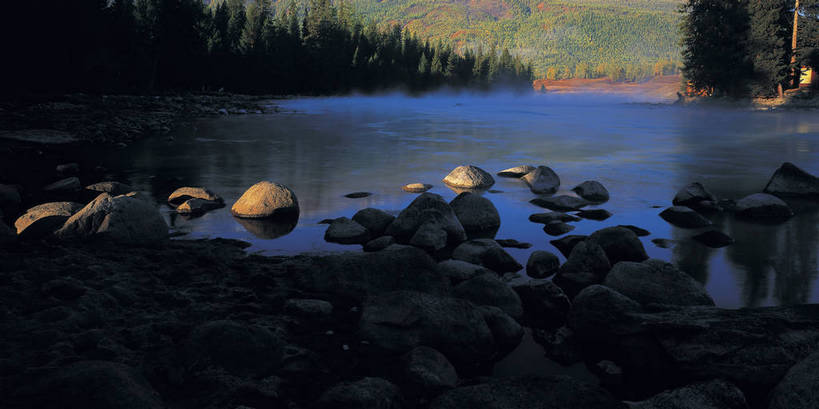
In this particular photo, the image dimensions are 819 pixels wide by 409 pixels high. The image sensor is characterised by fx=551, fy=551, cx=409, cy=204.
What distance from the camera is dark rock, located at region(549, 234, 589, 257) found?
6848mm

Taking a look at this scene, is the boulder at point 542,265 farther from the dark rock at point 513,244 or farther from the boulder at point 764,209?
the boulder at point 764,209

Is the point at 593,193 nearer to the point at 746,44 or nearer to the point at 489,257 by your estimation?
the point at 489,257

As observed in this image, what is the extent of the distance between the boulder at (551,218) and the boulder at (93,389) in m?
6.34

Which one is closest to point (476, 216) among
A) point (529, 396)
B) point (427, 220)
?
point (427, 220)

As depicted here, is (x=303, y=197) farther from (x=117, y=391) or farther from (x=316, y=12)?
(x=316, y=12)

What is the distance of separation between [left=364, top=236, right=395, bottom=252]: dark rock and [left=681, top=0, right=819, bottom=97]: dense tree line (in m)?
53.9

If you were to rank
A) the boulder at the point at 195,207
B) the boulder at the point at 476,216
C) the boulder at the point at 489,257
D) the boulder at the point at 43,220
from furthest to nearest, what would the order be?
the boulder at the point at 195,207
the boulder at the point at 476,216
the boulder at the point at 43,220
the boulder at the point at 489,257

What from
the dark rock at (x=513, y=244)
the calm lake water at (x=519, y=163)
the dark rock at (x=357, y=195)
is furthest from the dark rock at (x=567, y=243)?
the dark rock at (x=357, y=195)

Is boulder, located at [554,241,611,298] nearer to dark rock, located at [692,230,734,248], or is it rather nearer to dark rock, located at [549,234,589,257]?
dark rock, located at [549,234,589,257]

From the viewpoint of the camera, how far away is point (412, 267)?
5113 millimetres

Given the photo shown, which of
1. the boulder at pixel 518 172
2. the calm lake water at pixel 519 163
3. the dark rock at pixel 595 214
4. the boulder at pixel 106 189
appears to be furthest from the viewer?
the boulder at pixel 518 172

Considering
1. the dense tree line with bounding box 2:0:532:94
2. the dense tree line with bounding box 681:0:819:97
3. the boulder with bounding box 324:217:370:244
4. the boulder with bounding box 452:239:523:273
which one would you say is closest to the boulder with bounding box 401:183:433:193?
the boulder with bounding box 324:217:370:244

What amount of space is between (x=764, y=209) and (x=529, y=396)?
7.64 meters

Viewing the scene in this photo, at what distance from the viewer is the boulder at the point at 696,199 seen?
31.1ft
